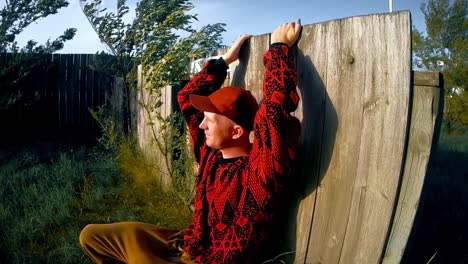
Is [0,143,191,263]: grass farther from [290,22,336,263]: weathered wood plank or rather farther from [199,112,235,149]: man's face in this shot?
[290,22,336,263]: weathered wood plank

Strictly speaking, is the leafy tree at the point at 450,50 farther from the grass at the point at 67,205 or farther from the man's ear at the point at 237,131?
the man's ear at the point at 237,131

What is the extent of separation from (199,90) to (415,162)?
4.61ft

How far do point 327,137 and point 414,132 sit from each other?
0.42 meters

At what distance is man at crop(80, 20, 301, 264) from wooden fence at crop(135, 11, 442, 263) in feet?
0.52

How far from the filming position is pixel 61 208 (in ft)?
16.3

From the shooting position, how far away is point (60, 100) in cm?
1185

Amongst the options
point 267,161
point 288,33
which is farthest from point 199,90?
point 267,161

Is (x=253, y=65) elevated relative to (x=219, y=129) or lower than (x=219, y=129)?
elevated

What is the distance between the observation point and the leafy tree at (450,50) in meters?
13.0

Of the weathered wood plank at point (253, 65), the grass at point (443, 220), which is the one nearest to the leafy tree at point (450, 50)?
the grass at point (443, 220)

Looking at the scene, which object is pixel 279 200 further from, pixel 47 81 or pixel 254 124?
pixel 47 81

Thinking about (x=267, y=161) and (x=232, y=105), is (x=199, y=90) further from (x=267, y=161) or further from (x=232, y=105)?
(x=267, y=161)

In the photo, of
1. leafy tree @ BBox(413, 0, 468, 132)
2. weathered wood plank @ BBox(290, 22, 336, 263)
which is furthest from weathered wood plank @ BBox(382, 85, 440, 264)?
leafy tree @ BBox(413, 0, 468, 132)

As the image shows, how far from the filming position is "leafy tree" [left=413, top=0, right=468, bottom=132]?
42.6ft
